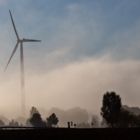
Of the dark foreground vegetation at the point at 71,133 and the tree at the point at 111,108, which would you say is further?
the tree at the point at 111,108

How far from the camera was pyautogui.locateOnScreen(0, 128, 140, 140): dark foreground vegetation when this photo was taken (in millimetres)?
39062

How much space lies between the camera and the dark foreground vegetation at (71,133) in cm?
3906

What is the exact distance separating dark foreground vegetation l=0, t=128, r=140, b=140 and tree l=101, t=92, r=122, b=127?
111 m

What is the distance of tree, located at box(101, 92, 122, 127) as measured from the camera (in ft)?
522

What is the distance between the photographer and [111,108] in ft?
539

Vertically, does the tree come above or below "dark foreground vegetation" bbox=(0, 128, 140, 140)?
above

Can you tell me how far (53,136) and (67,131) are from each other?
1.51 meters

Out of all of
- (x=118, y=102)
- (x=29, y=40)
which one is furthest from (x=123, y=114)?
(x=29, y=40)

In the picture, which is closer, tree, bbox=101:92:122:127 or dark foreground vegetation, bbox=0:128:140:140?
dark foreground vegetation, bbox=0:128:140:140

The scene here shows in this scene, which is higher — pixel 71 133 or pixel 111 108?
pixel 111 108

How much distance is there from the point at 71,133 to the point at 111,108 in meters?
124

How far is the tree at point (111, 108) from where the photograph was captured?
522ft

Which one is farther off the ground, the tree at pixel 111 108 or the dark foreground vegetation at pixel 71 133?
the tree at pixel 111 108

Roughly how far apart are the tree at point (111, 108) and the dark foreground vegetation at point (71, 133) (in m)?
111
